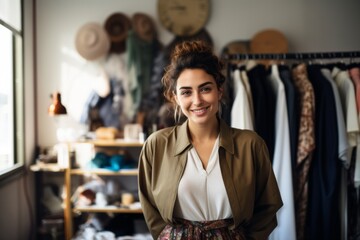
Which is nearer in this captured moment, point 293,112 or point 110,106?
point 293,112

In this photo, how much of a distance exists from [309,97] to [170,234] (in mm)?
1299

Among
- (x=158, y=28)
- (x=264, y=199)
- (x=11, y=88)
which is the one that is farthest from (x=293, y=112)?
(x=11, y=88)

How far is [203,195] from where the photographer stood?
115 cm

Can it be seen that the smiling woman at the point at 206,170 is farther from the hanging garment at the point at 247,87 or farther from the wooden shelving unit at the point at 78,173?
the wooden shelving unit at the point at 78,173

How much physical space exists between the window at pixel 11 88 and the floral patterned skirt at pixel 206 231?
1653mm

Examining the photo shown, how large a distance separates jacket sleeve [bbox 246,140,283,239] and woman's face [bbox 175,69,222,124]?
0.27 meters

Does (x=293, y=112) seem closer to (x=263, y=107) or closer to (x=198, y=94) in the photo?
(x=263, y=107)

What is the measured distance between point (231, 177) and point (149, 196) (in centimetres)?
40

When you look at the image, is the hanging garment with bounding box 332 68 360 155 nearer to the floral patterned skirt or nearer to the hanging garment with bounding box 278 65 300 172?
the hanging garment with bounding box 278 65 300 172

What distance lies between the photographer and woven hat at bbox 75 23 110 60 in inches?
108

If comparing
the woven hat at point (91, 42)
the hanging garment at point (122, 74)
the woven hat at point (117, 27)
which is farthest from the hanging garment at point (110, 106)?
the woven hat at point (117, 27)

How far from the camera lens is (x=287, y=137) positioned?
191 centimetres

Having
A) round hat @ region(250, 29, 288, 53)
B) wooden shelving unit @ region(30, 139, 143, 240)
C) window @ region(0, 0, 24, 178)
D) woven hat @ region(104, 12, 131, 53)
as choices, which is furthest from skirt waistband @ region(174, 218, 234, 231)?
woven hat @ region(104, 12, 131, 53)

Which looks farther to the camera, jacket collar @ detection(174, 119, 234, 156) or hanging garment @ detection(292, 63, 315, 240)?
hanging garment @ detection(292, 63, 315, 240)
